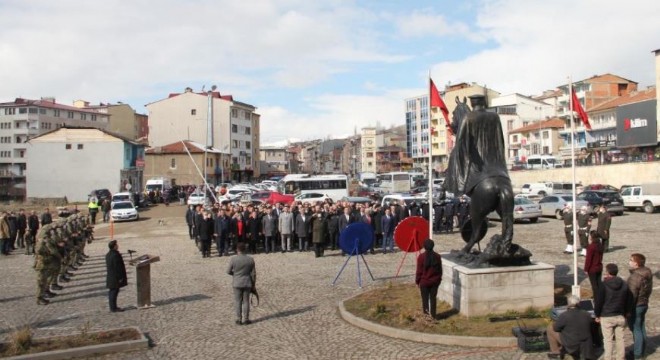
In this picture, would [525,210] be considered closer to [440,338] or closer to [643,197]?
[643,197]

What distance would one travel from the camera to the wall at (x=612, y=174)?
153ft

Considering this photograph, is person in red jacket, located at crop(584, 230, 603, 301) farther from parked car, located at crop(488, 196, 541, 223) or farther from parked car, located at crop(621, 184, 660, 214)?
parked car, located at crop(621, 184, 660, 214)

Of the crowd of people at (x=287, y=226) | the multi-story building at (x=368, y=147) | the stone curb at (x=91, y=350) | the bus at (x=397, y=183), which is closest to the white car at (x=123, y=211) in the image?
the crowd of people at (x=287, y=226)

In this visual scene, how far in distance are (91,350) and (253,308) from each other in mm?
3891

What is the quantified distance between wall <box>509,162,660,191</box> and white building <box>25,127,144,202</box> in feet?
141

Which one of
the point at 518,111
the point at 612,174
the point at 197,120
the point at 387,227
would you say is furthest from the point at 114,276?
the point at 518,111

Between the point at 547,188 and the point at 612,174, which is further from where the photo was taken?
the point at 612,174

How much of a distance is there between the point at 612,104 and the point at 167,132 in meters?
60.3

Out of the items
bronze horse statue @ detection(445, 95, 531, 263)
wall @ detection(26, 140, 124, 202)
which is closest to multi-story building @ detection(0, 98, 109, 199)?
wall @ detection(26, 140, 124, 202)

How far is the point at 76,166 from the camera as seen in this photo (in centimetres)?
5784

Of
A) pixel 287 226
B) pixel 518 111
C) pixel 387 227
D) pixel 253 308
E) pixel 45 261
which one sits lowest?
pixel 253 308

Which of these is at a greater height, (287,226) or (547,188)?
(547,188)

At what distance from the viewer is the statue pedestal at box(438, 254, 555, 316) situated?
10.6m

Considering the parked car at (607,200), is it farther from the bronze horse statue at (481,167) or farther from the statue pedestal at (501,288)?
the statue pedestal at (501,288)
